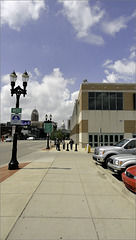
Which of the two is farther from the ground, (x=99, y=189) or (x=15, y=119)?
(x=15, y=119)

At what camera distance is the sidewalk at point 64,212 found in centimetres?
283

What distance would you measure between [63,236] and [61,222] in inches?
17.8

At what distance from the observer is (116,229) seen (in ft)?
9.79

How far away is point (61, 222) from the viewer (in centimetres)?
319

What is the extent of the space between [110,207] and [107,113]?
23525 mm

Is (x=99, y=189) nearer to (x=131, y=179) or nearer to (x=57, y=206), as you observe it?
(x=131, y=179)

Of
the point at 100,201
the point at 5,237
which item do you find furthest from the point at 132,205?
the point at 5,237

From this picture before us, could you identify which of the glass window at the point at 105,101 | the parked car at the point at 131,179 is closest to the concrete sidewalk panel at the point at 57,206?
the parked car at the point at 131,179

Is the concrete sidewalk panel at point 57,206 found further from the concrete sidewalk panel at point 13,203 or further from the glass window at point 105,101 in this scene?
the glass window at point 105,101

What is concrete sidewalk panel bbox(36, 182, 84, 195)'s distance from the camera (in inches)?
192

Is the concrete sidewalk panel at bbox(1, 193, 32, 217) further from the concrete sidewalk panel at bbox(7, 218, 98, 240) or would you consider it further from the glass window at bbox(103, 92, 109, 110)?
the glass window at bbox(103, 92, 109, 110)

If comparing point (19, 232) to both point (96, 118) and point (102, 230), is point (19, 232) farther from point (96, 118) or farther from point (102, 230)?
point (96, 118)

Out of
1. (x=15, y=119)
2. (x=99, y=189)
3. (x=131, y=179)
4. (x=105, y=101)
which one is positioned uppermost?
(x=105, y=101)

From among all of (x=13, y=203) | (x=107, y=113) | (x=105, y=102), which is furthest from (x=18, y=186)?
(x=105, y=102)
